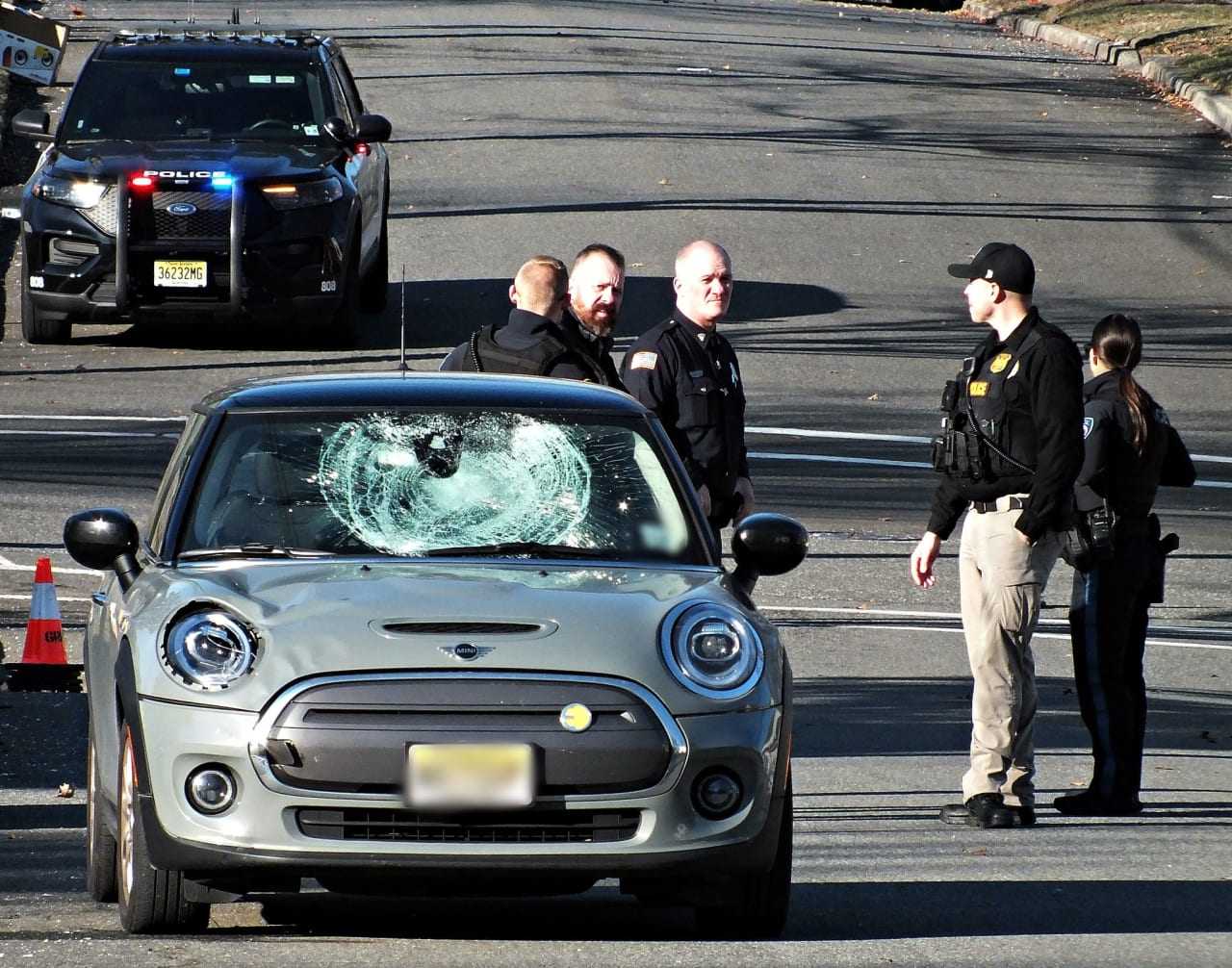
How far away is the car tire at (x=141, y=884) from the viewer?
20.1 feet

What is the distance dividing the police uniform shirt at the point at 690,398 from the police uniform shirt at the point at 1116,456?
1236 millimetres

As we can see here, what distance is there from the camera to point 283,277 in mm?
17422

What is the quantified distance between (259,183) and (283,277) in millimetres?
662

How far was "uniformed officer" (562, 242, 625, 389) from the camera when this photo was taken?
29.6 feet

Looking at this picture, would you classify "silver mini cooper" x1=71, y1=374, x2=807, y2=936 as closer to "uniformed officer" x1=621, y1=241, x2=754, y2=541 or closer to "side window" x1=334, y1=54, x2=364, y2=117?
"uniformed officer" x1=621, y1=241, x2=754, y2=541

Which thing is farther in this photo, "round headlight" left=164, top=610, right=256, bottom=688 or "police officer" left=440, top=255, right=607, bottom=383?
"police officer" left=440, top=255, right=607, bottom=383

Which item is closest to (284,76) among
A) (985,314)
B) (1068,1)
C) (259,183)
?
(259,183)

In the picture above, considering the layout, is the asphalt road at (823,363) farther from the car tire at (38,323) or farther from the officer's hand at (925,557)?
the officer's hand at (925,557)

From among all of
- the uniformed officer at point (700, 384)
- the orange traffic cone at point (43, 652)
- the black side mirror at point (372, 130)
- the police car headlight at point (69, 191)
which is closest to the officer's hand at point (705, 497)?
the uniformed officer at point (700, 384)

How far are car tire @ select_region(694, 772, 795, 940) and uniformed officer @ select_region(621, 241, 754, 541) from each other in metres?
2.43

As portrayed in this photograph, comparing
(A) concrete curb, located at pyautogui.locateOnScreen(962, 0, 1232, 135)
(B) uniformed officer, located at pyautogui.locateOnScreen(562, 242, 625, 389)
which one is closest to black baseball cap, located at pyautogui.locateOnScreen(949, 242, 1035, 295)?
(B) uniformed officer, located at pyautogui.locateOnScreen(562, 242, 625, 389)

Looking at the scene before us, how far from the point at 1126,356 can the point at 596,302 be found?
189cm

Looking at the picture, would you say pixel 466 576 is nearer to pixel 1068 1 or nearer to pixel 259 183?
pixel 259 183

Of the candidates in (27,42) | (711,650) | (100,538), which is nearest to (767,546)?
(711,650)
